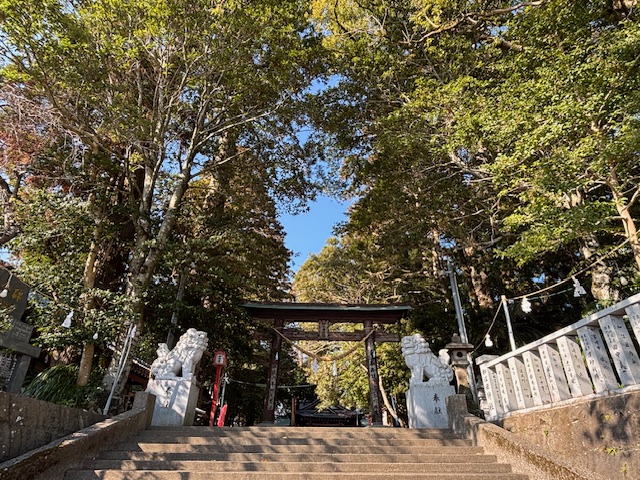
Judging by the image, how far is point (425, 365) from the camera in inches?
279

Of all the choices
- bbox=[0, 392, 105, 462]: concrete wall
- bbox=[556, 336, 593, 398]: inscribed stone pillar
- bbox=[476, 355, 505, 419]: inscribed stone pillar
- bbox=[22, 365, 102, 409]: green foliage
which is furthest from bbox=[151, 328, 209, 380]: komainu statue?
bbox=[556, 336, 593, 398]: inscribed stone pillar

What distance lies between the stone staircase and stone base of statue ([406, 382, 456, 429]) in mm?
696

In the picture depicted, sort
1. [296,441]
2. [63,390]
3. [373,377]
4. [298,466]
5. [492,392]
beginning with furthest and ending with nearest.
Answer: [373,377] → [63,390] → [492,392] → [296,441] → [298,466]

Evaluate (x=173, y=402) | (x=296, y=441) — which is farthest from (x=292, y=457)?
(x=173, y=402)

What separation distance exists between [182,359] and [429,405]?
4.65 metres

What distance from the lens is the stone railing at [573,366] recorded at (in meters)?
3.69

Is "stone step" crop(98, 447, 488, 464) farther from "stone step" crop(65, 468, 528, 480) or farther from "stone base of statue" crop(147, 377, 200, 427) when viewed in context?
"stone base of statue" crop(147, 377, 200, 427)

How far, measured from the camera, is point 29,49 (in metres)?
7.97

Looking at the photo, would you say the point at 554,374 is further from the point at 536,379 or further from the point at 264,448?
the point at 264,448

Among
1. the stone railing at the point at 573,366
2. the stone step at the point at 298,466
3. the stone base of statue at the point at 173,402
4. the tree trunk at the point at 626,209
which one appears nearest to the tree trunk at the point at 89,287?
the stone base of statue at the point at 173,402

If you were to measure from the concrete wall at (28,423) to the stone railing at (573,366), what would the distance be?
6.11m

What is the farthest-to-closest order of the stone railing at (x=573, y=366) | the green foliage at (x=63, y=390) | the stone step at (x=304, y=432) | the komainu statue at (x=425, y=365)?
the green foliage at (x=63, y=390), the komainu statue at (x=425, y=365), the stone step at (x=304, y=432), the stone railing at (x=573, y=366)

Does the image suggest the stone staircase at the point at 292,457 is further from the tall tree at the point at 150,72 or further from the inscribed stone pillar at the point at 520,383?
the tall tree at the point at 150,72

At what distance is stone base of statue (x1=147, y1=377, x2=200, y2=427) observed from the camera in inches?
261
